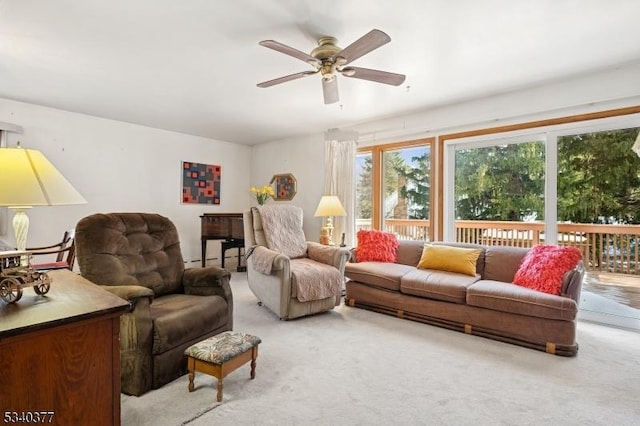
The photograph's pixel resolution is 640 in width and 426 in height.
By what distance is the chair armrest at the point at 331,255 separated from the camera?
3.64 metres

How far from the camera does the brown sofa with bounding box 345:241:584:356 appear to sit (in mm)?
2562

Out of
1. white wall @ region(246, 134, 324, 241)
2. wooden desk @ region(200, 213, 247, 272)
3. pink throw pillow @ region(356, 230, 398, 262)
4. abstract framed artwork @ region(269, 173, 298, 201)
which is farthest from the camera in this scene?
abstract framed artwork @ region(269, 173, 298, 201)

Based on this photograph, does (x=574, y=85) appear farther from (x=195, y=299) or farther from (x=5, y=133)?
(x=5, y=133)

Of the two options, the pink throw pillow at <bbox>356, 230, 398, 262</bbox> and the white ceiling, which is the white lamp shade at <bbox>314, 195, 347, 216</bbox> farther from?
the white ceiling

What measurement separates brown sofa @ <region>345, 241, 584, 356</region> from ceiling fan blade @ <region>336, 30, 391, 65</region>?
6.97 feet

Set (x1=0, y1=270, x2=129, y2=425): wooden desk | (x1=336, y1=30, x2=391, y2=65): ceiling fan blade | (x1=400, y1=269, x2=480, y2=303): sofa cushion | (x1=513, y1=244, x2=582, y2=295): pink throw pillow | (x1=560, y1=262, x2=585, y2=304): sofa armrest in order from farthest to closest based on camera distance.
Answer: (x1=400, y1=269, x2=480, y2=303): sofa cushion
(x1=513, y1=244, x2=582, y2=295): pink throw pillow
(x1=560, y1=262, x2=585, y2=304): sofa armrest
(x1=336, y1=30, x2=391, y2=65): ceiling fan blade
(x1=0, y1=270, x2=129, y2=425): wooden desk

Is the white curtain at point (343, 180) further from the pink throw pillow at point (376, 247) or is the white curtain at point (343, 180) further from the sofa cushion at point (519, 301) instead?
the sofa cushion at point (519, 301)

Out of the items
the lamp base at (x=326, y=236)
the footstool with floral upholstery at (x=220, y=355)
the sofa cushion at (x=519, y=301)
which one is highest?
the lamp base at (x=326, y=236)

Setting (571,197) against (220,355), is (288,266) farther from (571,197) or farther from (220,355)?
(571,197)

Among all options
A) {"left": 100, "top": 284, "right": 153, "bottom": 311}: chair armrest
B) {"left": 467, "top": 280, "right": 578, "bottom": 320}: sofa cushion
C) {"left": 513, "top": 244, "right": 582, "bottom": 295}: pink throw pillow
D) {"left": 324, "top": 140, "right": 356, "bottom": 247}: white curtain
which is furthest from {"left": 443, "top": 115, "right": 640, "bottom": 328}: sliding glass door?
{"left": 100, "top": 284, "right": 153, "bottom": 311}: chair armrest

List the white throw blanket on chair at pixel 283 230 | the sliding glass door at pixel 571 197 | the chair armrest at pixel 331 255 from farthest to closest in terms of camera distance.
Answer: the white throw blanket on chair at pixel 283 230, the chair armrest at pixel 331 255, the sliding glass door at pixel 571 197

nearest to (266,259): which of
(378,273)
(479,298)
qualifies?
(378,273)

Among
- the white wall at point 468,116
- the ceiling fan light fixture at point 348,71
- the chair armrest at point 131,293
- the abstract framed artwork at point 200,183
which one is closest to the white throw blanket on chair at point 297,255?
the chair armrest at point 131,293

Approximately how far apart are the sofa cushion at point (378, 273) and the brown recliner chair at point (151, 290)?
1632 mm
